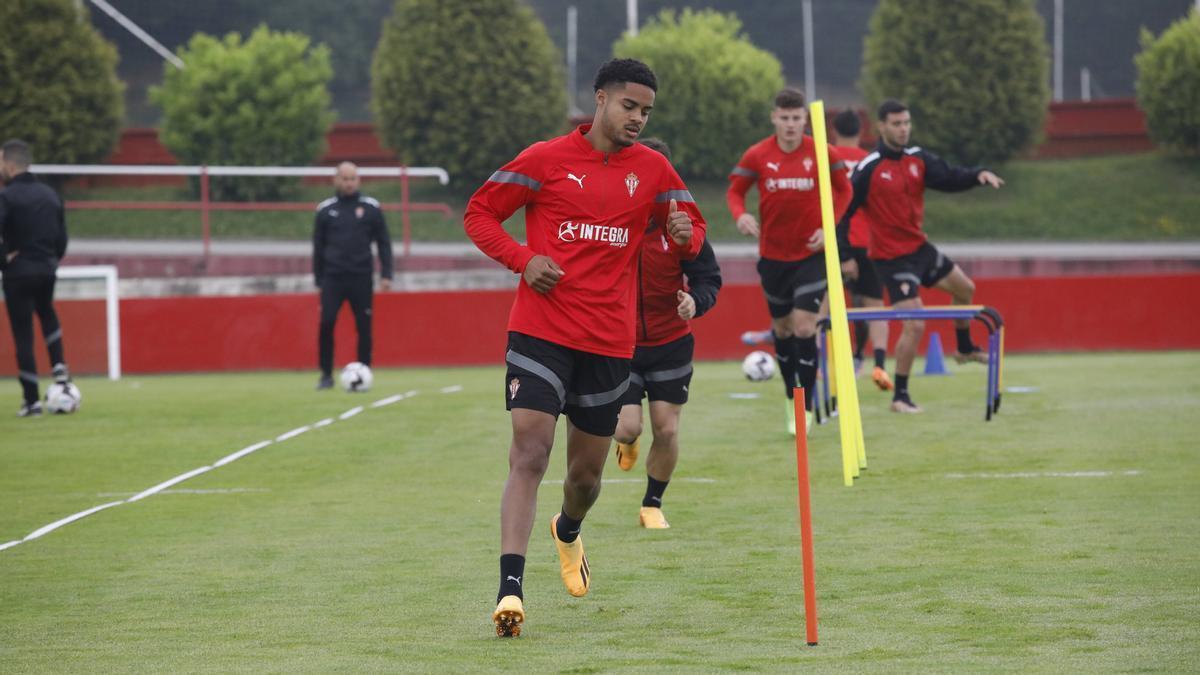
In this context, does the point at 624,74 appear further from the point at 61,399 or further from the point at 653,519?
the point at 61,399

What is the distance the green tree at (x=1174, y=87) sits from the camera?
37406 mm

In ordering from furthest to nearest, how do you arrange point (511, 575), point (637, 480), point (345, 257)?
point (345, 257) < point (637, 480) < point (511, 575)

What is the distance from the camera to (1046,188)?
125ft

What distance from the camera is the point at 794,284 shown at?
495 inches

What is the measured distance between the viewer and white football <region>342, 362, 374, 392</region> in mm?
17375

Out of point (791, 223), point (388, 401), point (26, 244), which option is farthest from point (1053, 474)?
point (26, 244)

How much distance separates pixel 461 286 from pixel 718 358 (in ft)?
18.1

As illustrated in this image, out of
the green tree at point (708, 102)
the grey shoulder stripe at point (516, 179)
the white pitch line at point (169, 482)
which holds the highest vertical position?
the green tree at point (708, 102)

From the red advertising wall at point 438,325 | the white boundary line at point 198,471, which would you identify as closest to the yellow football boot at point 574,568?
the white boundary line at point 198,471

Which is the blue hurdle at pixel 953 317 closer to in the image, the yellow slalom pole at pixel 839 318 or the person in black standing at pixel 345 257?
the yellow slalom pole at pixel 839 318

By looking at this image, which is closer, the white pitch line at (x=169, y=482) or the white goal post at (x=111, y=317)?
the white pitch line at (x=169, y=482)

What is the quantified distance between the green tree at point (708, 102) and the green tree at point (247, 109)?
7.12 meters

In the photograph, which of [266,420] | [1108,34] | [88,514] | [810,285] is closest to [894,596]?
[88,514]

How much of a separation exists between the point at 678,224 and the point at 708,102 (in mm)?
31509
